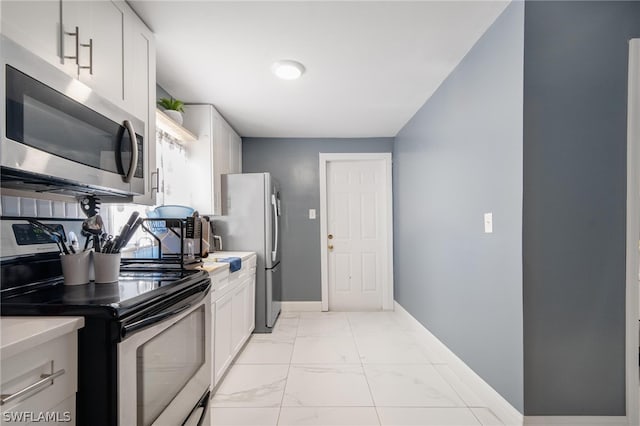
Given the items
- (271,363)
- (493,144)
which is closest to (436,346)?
(271,363)

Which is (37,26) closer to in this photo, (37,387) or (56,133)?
(56,133)

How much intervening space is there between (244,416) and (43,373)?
1405 mm

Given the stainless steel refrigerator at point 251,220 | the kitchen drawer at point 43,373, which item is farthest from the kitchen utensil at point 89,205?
the stainless steel refrigerator at point 251,220

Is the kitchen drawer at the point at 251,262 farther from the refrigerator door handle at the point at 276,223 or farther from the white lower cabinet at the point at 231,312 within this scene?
the refrigerator door handle at the point at 276,223

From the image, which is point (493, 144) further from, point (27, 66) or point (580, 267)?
point (27, 66)

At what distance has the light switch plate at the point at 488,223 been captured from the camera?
1.92 m

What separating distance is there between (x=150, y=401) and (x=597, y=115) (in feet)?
8.00

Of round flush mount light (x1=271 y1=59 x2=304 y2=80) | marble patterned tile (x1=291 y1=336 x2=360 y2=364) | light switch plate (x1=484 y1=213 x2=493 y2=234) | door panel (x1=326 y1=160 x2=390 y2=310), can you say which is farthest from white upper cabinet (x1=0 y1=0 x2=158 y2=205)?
door panel (x1=326 y1=160 x2=390 y2=310)

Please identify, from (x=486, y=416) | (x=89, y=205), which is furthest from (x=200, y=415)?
(x=486, y=416)

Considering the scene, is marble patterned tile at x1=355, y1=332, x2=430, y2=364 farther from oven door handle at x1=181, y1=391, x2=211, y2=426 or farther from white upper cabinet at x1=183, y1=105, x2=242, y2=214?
white upper cabinet at x1=183, y1=105, x2=242, y2=214

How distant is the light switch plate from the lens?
6.30 ft

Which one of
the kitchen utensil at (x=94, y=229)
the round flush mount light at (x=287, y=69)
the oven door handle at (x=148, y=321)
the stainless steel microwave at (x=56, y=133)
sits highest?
the round flush mount light at (x=287, y=69)

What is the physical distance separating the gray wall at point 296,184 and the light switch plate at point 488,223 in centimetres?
255

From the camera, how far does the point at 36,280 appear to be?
4.25 feet
